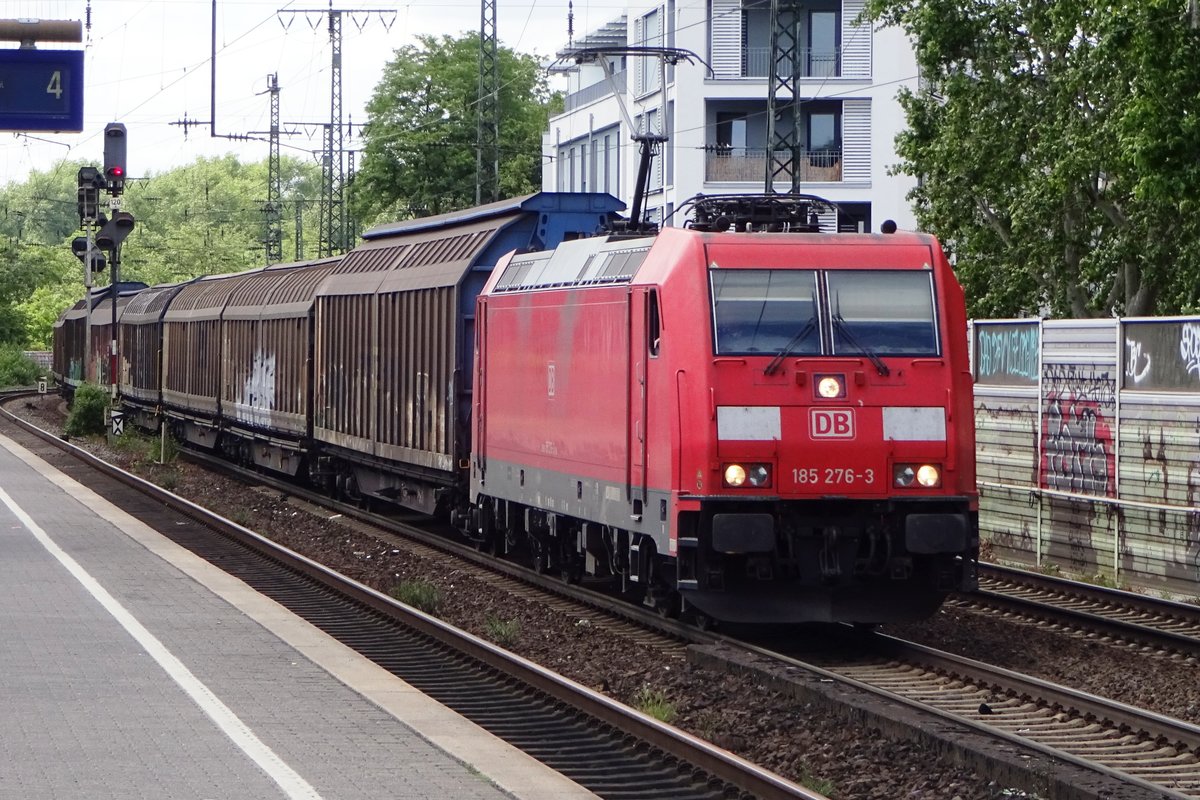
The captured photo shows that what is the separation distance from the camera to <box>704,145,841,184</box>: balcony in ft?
174

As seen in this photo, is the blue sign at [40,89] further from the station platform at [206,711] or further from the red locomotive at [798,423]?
the red locomotive at [798,423]

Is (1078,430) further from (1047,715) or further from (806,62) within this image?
(806,62)

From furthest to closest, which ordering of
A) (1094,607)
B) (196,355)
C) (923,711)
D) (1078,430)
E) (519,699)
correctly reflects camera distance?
(196,355)
(1078,430)
(1094,607)
(519,699)
(923,711)

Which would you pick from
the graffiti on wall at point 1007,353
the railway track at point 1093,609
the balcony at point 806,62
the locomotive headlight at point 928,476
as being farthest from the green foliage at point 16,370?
the locomotive headlight at point 928,476

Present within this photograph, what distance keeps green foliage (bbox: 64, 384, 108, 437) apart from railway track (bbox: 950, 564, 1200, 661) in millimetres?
29688

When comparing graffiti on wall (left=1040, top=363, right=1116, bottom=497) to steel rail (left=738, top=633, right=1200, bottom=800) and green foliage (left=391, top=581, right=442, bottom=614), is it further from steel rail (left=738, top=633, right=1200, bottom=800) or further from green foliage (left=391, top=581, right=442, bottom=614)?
green foliage (left=391, top=581, right=442, bottom=614)

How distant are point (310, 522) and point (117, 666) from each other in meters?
12.4

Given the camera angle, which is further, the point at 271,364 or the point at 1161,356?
the point at 271,364

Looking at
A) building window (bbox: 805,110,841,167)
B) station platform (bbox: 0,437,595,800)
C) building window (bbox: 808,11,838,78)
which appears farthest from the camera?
building window (bbox: 808,11,838,78)

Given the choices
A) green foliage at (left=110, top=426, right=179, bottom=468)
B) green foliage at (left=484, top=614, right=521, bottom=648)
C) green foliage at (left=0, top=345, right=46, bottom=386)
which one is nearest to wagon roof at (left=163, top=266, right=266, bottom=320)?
green foliage at (left=110, top=426, right=179, bottom=468)

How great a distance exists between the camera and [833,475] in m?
12.2

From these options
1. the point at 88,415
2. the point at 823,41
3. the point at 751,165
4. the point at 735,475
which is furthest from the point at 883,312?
the point at 823,41

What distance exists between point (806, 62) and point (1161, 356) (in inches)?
1532

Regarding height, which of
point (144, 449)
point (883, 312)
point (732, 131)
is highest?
point (732, 131)
